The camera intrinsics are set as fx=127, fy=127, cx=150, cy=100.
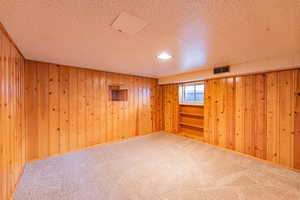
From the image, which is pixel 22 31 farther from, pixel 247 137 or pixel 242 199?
pixel 247 137

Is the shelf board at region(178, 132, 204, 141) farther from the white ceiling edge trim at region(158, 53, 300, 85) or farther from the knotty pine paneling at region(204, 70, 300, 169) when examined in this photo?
the white ceiling edge trim at region(158, 53, 300, 85)

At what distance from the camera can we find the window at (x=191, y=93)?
153 inches

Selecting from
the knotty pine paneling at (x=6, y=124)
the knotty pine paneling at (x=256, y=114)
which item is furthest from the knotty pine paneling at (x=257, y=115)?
the knotty pine paneling at (x=6, y=124)

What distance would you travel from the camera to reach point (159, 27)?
1.33 metres

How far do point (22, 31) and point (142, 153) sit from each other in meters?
2.75

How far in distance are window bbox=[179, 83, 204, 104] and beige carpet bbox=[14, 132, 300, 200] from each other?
163 centimetres

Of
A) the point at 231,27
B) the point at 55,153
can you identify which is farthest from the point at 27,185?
the point at 231,27

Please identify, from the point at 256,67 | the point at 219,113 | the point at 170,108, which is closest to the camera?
the point at 256,67

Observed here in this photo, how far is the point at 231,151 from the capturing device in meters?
2.96

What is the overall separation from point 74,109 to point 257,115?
4024 mm

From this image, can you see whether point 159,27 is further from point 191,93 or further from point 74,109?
point 191,93

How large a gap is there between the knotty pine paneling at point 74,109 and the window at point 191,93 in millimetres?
1365

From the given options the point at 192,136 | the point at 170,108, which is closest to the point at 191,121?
the point at 192,136

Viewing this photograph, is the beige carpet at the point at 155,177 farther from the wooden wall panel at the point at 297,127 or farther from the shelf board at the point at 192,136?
the shelf board at the point at 192,136
